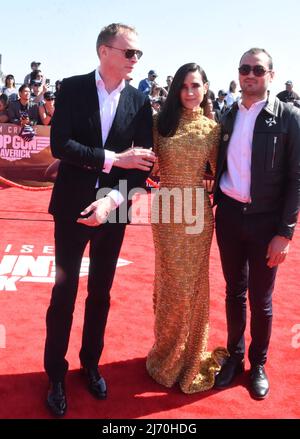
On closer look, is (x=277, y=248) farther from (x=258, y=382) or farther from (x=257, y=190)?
Answer: (x=258, y=382)

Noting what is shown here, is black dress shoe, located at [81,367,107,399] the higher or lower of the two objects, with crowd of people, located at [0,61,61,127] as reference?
lower

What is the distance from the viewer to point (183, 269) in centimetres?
292

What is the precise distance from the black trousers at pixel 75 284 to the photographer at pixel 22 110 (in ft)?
25.3

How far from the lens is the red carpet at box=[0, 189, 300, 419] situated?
2752 millimetres

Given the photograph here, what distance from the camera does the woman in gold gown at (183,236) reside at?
9.17 feet

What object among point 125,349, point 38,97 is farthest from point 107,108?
point 38,97

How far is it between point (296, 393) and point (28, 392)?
1647 millimetres

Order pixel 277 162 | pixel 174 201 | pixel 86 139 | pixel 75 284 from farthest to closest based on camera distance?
pixel 174 201 → pixel 277 162 → pixel 75 284 → pixel 86 139

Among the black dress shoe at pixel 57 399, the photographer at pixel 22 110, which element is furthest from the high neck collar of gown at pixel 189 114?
the photographer at pixel 22 110

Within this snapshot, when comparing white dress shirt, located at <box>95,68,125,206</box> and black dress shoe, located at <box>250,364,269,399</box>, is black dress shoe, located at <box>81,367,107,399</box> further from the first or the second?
white dress shirt, located at <box>95,68,125,206</box>

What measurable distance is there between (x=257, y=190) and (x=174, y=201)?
50cm

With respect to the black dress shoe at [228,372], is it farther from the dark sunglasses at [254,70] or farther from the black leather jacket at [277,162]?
the dark sunglasses at [254,70]

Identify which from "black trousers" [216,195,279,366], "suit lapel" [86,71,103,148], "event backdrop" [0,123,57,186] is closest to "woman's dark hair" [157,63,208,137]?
"suit lapel" [86,71,103,148]

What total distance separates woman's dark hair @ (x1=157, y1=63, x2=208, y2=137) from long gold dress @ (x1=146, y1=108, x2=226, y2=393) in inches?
1.7
